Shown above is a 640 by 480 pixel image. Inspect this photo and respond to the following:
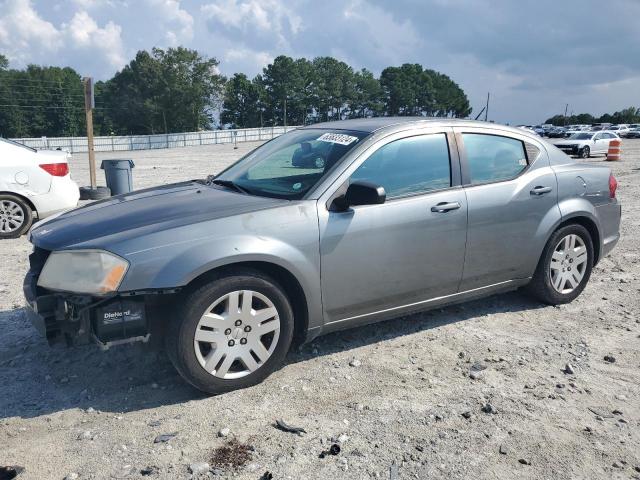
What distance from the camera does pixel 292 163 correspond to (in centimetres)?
443

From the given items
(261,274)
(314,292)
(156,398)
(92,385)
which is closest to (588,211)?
(314,292)

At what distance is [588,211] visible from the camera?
502 centimetres

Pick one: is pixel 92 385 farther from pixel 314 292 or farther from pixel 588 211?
pixel 588 211

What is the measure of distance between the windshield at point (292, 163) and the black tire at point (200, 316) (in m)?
0.68

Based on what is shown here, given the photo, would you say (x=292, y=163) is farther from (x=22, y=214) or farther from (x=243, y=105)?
(x=243, y=105)

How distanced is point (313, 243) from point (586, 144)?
2640cm

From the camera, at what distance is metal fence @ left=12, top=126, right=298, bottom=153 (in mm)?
51031

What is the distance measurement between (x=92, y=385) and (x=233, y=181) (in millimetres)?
1801

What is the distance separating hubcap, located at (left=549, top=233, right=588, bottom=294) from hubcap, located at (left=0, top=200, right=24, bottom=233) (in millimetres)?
6918

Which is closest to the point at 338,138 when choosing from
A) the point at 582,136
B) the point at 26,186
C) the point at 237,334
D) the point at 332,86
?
the point at 237,334

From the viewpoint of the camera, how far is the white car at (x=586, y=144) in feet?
86.7

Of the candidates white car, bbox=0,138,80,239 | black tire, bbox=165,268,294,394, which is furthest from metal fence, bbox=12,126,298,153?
black tire, bbox=165,268,294,394

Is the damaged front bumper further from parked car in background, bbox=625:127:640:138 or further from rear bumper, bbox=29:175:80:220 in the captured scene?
parked car in background, bbox=625:127:640:138

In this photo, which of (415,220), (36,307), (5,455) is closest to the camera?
(5,455)
